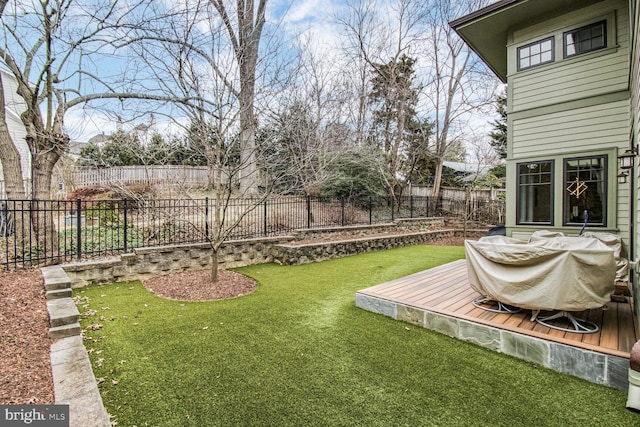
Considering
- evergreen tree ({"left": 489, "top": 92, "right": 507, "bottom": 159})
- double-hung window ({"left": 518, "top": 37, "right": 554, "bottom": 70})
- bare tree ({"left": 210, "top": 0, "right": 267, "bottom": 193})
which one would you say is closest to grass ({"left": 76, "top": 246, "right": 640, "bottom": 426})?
bare tree ({"left": 210, "top": 0, "right": 267, "bottom": 193})

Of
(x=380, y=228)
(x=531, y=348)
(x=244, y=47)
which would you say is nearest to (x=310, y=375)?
(x=531, y=348)

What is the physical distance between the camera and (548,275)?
3.11 m

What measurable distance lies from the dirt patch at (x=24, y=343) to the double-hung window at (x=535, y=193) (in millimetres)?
7629

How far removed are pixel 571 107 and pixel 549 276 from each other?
454cm

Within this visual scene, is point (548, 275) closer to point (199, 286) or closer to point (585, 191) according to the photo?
point (585, 191)

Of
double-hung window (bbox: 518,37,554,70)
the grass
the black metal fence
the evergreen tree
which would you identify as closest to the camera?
the grass

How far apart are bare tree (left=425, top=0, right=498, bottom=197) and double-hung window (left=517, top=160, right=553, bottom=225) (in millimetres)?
9812

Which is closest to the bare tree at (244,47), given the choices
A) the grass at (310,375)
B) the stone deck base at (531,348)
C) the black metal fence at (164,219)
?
the black metal fence at (164,219)

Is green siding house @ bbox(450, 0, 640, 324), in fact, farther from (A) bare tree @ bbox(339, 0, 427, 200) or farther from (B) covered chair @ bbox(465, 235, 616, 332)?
(A) bare tree @ bbox(339, 0, 427, 200)

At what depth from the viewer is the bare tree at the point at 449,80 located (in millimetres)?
14836

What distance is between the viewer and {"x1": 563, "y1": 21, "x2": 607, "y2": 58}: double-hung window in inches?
218

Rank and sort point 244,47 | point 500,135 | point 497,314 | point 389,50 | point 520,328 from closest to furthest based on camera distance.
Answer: point 520,328, point 497,314, point 244,47, point 389,50, point 500,135

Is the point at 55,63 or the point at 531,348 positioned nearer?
the point at 531,348

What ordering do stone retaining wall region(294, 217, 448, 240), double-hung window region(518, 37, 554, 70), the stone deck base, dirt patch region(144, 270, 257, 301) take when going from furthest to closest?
stone retaining wall region(294, 217, 448, 240)
double-hung window region(518, 37, 554, 70)
dirt patch region(144, 270, 257, 301)
the stone deck base
